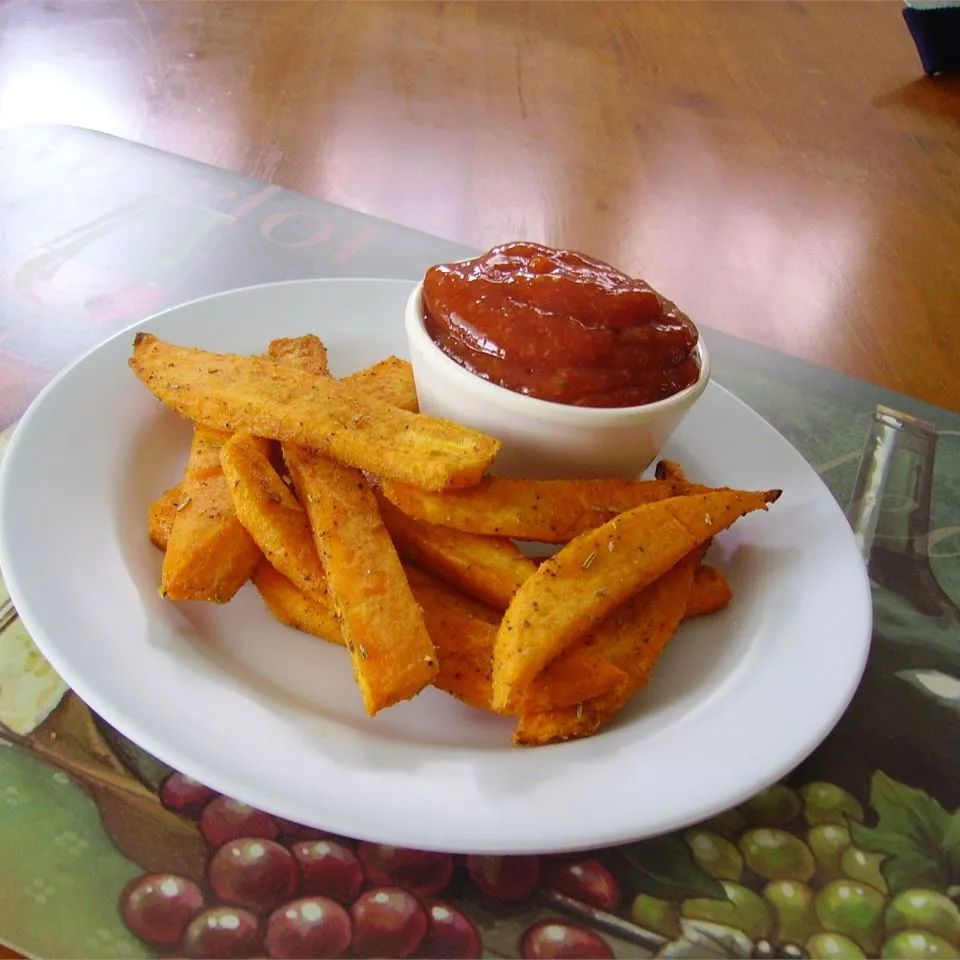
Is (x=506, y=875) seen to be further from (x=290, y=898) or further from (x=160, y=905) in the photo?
(x=160, y=905)

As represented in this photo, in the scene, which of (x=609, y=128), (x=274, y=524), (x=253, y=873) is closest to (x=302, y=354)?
(x=274, y=524)

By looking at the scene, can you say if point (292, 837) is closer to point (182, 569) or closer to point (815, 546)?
point (182, 569)

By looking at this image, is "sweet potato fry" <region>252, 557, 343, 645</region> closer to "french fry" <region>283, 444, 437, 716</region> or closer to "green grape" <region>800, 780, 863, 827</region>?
"french fry" <region>283, 444, 437, 716</region>

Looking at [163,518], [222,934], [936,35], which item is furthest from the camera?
[936,35]

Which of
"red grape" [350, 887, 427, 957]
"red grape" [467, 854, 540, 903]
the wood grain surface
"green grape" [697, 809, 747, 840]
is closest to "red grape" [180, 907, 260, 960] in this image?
"red grape" [350, 887, 427, 957]

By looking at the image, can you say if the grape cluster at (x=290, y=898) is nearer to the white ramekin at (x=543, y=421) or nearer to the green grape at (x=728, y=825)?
the green grape at (x=728, y=825)

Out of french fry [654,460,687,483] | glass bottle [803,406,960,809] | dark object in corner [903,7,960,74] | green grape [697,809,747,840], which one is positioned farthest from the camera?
dark object in corner [903,7,960,74]
